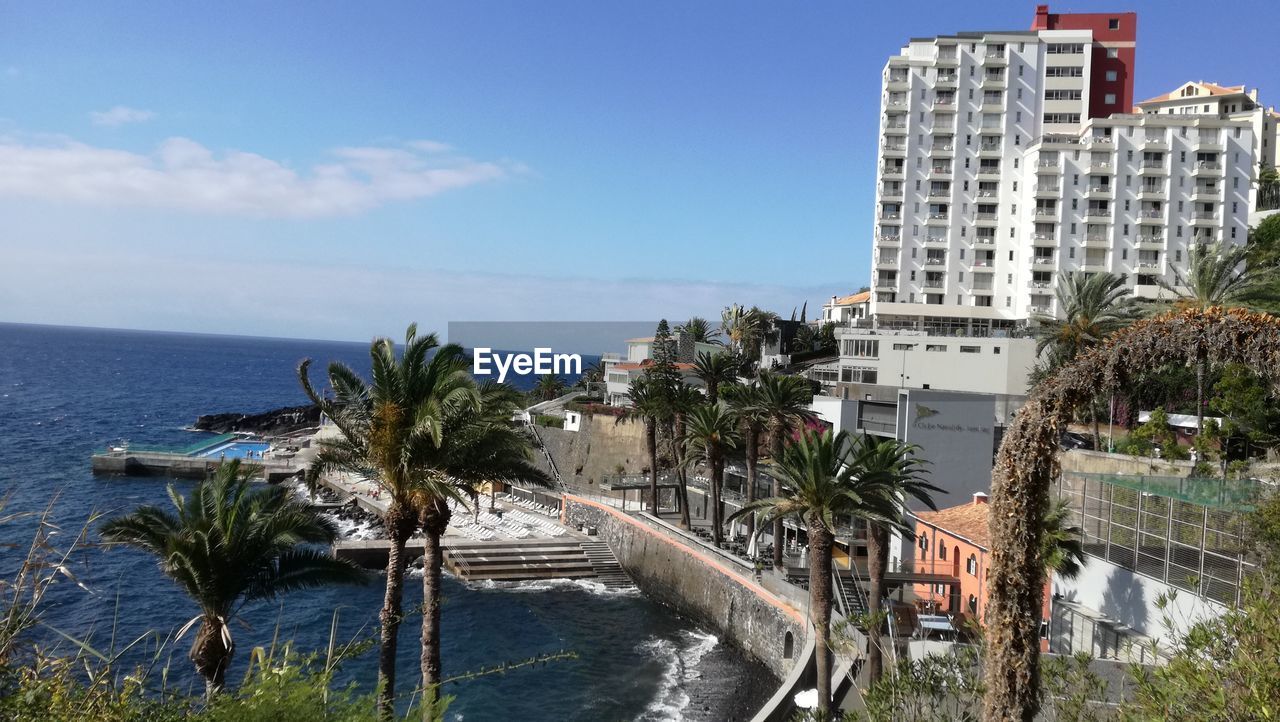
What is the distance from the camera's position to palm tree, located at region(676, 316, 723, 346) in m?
84.7

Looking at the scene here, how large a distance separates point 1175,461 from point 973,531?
356 inches

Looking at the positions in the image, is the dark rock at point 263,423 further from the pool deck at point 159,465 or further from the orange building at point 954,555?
the orange building at point 954,555

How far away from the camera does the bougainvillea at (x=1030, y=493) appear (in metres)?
7.04

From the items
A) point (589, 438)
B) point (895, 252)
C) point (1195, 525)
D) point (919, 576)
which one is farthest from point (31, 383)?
point (1195, 525)

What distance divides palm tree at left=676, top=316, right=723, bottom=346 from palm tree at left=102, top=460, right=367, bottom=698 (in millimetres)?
69725

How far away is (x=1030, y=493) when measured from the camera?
7.09 metres

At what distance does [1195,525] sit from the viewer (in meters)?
16.7

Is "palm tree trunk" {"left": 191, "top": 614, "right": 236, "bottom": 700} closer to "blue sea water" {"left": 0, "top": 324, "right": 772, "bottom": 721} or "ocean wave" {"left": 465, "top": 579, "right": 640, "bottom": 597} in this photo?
"blue sea water" {"left": 0, "top": 324, "right": 772, "bottom": 721}

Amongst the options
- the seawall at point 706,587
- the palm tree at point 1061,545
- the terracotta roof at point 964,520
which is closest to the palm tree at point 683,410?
the seawall at point 706,587

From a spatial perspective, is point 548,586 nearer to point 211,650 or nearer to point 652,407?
point 652,407

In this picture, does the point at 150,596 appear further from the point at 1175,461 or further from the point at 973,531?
the point at 1175,461

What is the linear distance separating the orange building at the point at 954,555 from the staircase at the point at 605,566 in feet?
48.2

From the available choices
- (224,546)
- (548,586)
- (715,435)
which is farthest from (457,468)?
(548,586)

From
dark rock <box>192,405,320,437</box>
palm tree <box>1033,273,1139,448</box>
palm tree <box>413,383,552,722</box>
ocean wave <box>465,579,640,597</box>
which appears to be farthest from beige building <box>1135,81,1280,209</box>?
dark rock <box>192,405,320,437</box>
